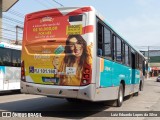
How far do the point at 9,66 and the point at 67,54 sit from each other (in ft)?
31.5

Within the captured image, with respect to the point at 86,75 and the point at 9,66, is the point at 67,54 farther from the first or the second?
the point at 9,66

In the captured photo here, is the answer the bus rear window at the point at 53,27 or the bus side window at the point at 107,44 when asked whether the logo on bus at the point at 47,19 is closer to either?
the bus rear window at the point at 53,27

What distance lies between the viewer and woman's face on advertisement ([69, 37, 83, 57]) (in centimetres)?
914

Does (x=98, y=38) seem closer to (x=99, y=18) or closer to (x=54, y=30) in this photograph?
(x=99, y=18)

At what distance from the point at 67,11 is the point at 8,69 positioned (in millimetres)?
9363

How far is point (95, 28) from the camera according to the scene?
929 cm

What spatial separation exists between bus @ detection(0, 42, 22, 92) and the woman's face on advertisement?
9073 millimetres

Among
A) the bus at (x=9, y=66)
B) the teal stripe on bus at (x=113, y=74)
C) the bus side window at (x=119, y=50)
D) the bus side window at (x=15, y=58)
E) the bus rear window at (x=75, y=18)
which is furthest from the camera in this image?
the bus side window at (x=15, y=58)

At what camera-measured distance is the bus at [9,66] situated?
57.5 feet

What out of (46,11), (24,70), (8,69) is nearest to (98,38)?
(46,11)

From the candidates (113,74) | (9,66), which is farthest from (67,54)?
(9,66)

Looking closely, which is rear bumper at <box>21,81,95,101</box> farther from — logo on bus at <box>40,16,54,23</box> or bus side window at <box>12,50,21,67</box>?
bus side window at <box>12,50,21,67</box>

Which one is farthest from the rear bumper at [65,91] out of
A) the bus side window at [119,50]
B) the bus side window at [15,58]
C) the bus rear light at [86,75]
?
the bus side window at [15,58]

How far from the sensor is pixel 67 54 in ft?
30.5
